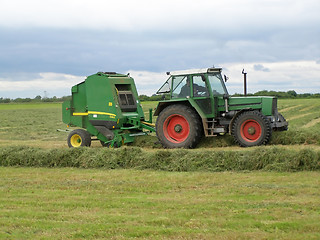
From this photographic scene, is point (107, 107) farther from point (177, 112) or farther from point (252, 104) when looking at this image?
point (252, 104)

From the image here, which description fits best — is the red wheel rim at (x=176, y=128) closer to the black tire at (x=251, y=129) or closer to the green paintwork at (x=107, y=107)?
the green paintwork at (x=107, y=107)

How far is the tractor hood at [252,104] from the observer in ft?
42.0

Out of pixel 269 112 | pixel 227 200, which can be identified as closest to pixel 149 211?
pixel 227 200

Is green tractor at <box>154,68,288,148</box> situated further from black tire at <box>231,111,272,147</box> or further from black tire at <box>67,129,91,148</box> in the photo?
black tire at <box>67,129,91,148</box>

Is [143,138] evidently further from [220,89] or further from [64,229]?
[64,229]

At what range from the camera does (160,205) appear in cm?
764

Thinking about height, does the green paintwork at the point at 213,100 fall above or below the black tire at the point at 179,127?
above

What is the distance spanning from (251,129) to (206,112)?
135 cm

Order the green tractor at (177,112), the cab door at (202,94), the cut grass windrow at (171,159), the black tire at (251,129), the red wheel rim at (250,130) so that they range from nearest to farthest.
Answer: the cut grass windrow at (171,159), the black tire at (251,129), the red wheel rim at (250,130), the green tractor at (177,112), the cab door at (202,94)

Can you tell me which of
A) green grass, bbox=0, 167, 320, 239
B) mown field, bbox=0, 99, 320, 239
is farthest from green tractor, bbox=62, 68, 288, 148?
green grass, bbox=0, 167, 320, 239

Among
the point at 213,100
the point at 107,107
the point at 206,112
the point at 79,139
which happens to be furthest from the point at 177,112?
the point at 79,139

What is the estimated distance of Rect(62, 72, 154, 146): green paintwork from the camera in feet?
46.0

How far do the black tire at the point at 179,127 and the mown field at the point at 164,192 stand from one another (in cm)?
54

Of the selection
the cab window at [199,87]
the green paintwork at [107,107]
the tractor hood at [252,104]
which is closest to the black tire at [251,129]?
the tractor hood at [252,104]
